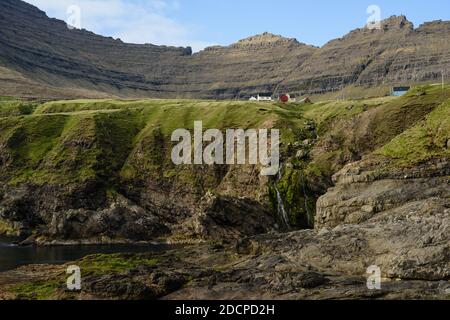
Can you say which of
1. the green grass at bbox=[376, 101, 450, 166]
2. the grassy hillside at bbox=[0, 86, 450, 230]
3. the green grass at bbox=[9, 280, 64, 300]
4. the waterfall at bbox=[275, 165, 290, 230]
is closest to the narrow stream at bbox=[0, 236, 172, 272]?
the green grass at bbox=[9, 280, 64, 300]

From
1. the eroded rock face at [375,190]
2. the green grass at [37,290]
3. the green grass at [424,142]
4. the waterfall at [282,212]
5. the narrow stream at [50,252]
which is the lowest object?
the narrow stream at [50,252]

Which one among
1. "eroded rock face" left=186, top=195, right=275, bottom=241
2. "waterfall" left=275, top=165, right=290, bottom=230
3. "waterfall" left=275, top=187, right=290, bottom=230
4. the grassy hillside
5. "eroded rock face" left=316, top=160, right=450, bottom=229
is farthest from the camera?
the grassy hillside

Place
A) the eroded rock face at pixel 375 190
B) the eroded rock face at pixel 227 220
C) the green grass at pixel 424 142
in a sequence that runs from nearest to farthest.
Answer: the eroded rock face at pixel 375 190 → the green grass at pixel 424 142 → the eroded rock face at pixel 227 220

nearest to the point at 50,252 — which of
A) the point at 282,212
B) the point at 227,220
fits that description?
the point at 227,220

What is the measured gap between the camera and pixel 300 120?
620ft

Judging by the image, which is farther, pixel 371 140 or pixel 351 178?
pixel 371 140

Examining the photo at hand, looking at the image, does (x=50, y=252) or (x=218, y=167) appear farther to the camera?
(x=218, y=167)

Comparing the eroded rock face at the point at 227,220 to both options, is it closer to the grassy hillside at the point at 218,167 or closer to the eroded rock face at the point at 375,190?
the grassy hillside at the point at 218,167

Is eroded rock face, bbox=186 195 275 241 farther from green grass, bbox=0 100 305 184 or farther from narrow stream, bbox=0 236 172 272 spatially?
green grass, bbox=0 100 305 184

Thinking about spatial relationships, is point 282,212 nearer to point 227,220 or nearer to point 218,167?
point 227,220

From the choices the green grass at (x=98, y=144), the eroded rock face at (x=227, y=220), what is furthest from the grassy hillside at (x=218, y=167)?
the eroded rock face at (x=227, y=220)
